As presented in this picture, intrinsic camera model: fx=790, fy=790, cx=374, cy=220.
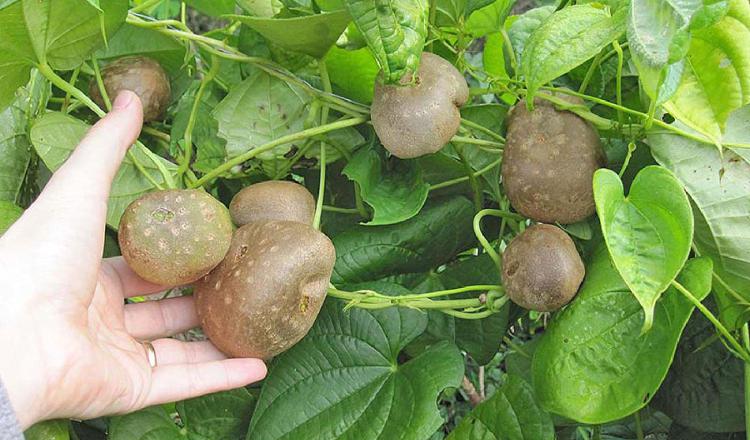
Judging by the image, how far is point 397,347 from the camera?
0.74m

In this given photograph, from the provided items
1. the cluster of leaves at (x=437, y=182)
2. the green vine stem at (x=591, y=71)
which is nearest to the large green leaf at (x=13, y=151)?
the cluster of leaves at (x=437, y=182)

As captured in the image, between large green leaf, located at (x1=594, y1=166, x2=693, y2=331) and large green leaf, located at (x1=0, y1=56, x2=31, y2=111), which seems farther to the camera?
large green leaf, located at (x1=0, y1=56, x2=31, y2=111)

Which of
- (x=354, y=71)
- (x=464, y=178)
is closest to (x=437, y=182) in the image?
(x=464, y=178)

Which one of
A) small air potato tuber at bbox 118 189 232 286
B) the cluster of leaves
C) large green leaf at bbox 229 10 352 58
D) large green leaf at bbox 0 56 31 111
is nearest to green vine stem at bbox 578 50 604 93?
the cluster of leaves

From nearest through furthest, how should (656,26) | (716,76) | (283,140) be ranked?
(656,26), (716,76), (283,140)

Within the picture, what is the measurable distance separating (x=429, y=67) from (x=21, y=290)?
0.37m

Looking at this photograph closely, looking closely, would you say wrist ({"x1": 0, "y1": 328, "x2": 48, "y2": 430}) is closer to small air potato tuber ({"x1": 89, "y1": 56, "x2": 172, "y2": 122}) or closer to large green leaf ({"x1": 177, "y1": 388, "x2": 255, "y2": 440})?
large green leaf ({"x1": 177, "y1": 388, "x2": 255, "y2": 440})

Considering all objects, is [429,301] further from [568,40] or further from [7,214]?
[7,214]

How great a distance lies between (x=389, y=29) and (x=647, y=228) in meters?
0.24

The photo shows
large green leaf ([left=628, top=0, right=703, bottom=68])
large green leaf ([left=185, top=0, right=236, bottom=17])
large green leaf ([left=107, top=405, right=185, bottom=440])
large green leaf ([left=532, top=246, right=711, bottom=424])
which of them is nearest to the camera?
large green leaf ([left=628, top=0, right=703, bottom=68])

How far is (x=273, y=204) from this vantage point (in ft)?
2.27

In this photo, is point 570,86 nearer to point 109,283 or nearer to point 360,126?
point 360,126

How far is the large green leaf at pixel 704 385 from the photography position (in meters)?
0.72

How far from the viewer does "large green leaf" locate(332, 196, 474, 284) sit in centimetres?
76
